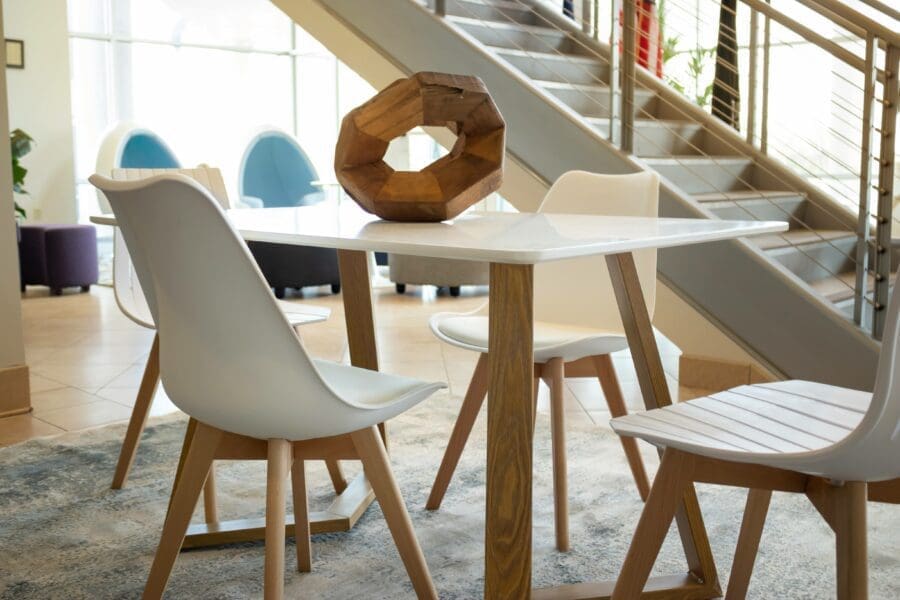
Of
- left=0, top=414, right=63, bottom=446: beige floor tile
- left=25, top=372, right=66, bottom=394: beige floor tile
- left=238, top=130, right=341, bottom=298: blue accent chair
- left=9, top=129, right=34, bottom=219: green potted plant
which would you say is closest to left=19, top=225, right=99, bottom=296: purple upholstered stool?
left=9, top=129, right=34, bottom=219: green potted plant

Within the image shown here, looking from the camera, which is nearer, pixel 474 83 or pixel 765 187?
pixel 474 83

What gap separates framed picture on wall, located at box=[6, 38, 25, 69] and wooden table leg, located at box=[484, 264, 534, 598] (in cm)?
717

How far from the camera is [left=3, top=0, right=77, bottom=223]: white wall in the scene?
757 centimetres

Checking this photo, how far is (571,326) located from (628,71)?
1.43 meters

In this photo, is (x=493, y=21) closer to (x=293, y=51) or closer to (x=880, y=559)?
(x=880, y=559)

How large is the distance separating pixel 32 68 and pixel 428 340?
184 inches

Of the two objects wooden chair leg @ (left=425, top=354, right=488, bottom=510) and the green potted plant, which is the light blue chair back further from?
wooden chair leg @ (left=425, top=354, right=488, bottom=510)

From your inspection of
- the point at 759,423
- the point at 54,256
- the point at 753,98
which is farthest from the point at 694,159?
the point at 54,256

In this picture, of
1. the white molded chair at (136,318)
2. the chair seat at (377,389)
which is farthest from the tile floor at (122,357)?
the chair seat at (377,389)

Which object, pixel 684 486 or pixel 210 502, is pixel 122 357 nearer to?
pixel 210 502

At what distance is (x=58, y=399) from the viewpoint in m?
3.57

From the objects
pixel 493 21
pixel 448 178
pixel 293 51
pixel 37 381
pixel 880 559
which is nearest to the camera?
pixel 448 178

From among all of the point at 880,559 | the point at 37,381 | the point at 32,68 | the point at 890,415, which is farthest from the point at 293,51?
the point at 890,415

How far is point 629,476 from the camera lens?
267 cm
